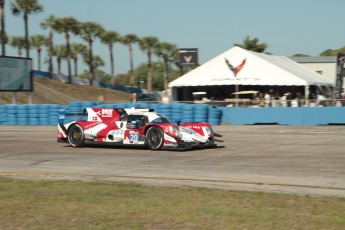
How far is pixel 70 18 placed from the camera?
8575cm

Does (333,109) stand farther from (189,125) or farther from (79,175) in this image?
(79,175)

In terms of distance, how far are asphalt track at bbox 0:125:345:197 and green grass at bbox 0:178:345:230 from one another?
105cm

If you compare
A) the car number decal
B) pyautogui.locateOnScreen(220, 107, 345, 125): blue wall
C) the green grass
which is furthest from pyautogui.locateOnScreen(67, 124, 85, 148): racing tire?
pyautogui.locateOnScreen(220, 107, 345, 125): blue wall

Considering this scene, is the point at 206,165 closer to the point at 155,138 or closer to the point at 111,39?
the point at 155,138

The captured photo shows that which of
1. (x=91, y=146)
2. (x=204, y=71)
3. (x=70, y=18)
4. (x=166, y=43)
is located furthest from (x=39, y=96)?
(x=91, y=146)

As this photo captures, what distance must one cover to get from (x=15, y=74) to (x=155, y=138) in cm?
2716

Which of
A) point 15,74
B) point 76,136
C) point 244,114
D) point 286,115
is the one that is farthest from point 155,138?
point 15,74

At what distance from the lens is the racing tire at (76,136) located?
57.3ft

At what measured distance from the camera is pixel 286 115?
2870cm

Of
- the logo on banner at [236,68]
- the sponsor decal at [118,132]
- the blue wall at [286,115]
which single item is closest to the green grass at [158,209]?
the sponsor decal at [118,132]

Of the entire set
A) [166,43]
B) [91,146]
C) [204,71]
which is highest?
[166,43]

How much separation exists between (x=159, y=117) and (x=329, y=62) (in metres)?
51.8

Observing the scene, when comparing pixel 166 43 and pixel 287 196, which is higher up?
pixel 166 43

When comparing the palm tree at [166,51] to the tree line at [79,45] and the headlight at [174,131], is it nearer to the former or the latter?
the tree line at [79,45]
